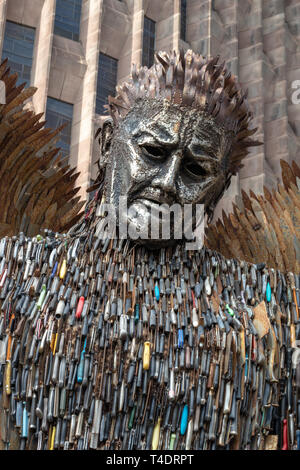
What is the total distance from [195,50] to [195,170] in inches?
367

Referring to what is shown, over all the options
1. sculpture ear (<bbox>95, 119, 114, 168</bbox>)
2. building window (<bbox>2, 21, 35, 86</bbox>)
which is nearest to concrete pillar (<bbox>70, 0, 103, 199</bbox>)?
building window (<bbox>2, 21, 35, 86</bbox>)

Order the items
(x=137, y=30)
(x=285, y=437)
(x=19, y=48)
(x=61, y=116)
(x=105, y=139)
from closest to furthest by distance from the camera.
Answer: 1. (x=285, y=437)
2. (x=105, y=139)
3. (x=19, y=48)
4. (x=61, y=116)
5. (x=137, y=30)

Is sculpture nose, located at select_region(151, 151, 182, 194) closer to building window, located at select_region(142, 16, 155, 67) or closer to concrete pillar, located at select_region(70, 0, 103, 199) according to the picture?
concrete pillar, located at select_region(70, 0, 103, 199)

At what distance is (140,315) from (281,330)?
0.71 metres

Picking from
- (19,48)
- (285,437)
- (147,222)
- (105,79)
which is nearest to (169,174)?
(147,222)

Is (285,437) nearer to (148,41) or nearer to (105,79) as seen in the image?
(105,79)

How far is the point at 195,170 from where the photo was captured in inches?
146

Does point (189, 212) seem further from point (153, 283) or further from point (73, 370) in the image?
point (73, 370)

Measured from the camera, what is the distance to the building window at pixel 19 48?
11.2m

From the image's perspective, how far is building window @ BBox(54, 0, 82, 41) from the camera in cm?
1183

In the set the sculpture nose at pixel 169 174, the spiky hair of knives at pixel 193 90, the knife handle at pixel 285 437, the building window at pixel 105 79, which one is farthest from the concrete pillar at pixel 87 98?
the knife handle at pixel 285 437

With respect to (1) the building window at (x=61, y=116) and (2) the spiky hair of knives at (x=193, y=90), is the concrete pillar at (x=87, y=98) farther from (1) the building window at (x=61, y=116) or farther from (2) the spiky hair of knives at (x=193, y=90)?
(2) the spiky hair of knives at (x=193, y=90)

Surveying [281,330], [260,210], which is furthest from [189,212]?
[260,210]

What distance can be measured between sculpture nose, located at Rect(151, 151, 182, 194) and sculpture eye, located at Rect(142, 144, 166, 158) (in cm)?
5
